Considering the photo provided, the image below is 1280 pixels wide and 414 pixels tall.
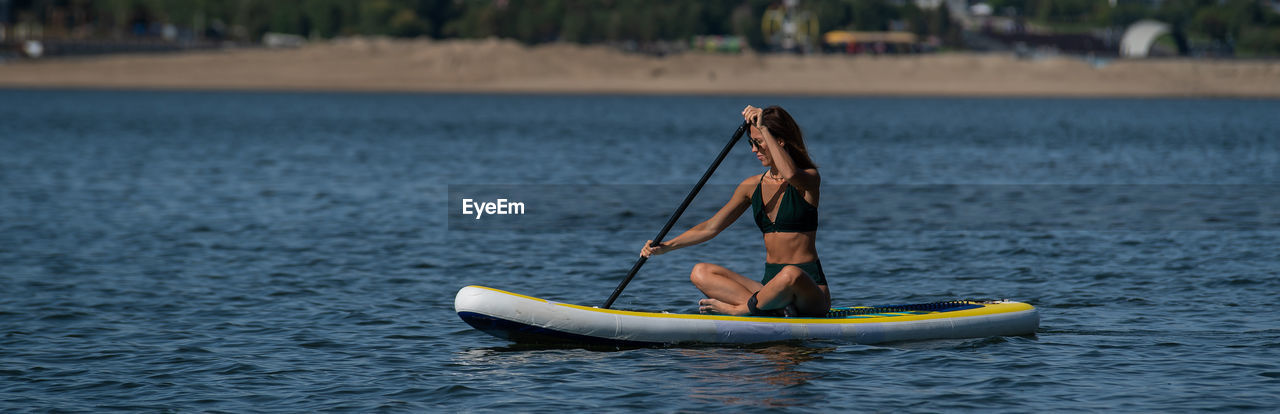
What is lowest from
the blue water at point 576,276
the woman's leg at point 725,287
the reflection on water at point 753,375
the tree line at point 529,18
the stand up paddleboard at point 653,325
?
the tree line at point 529,18

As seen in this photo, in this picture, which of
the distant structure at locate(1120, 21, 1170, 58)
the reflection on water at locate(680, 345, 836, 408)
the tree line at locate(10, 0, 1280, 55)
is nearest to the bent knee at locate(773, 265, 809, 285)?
the reflection on water at locate(680, 345, 836, 408)

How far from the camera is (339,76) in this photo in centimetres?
11838

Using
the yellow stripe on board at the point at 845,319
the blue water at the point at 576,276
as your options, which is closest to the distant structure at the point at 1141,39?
the blue water at the point at 576,276

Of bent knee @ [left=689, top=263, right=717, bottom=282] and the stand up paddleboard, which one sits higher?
bent knee @ [left=689, top=263, right=717, bottom=282]

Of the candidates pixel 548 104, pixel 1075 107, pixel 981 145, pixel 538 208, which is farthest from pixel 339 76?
pixel 538 208

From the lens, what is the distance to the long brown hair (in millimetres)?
10305

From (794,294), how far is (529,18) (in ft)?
441

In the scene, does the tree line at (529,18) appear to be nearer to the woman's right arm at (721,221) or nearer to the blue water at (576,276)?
the blue water at (576,276)

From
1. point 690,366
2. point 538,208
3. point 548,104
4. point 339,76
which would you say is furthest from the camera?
point 339,76

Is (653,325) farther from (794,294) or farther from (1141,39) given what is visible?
(1141,39)

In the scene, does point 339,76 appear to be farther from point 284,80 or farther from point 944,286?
point 944,286

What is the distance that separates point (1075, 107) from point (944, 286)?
77715 mm

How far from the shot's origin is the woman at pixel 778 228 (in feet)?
34.0

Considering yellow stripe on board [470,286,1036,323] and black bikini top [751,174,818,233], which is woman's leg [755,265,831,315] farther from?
black bikini top [751,174,818,233]
